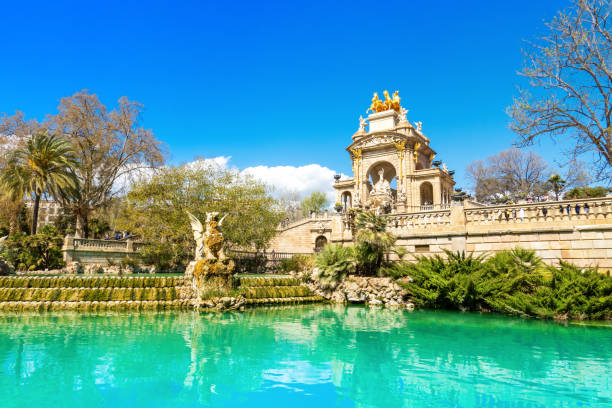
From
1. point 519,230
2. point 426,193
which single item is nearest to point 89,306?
point 519,230

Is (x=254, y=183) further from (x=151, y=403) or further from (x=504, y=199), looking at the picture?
(x=504, y=199)

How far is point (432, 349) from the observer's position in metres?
7.74

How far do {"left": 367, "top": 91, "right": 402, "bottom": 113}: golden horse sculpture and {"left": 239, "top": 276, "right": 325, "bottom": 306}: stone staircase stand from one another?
132 feet

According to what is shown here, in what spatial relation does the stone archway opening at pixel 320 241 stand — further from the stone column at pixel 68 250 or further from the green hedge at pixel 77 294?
the green hedge at pixel 77 294

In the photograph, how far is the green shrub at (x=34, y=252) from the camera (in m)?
21.8

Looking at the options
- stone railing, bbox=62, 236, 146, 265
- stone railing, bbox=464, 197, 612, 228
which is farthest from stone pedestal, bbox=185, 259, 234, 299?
stone railing, bbox=62, 236, 146, 265

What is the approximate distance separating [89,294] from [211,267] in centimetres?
407

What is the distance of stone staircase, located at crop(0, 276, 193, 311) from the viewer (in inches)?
484

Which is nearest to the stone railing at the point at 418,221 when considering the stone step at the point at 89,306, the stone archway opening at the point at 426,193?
the stone step at the point at 89,306

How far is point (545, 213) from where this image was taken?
14.0 metres

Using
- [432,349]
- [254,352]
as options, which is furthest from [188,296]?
[432,349]

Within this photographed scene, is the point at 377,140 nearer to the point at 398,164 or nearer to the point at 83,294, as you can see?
the point at 398,164

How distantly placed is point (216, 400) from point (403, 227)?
43.9 ft

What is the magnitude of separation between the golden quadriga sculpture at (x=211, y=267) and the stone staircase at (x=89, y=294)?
67cm
